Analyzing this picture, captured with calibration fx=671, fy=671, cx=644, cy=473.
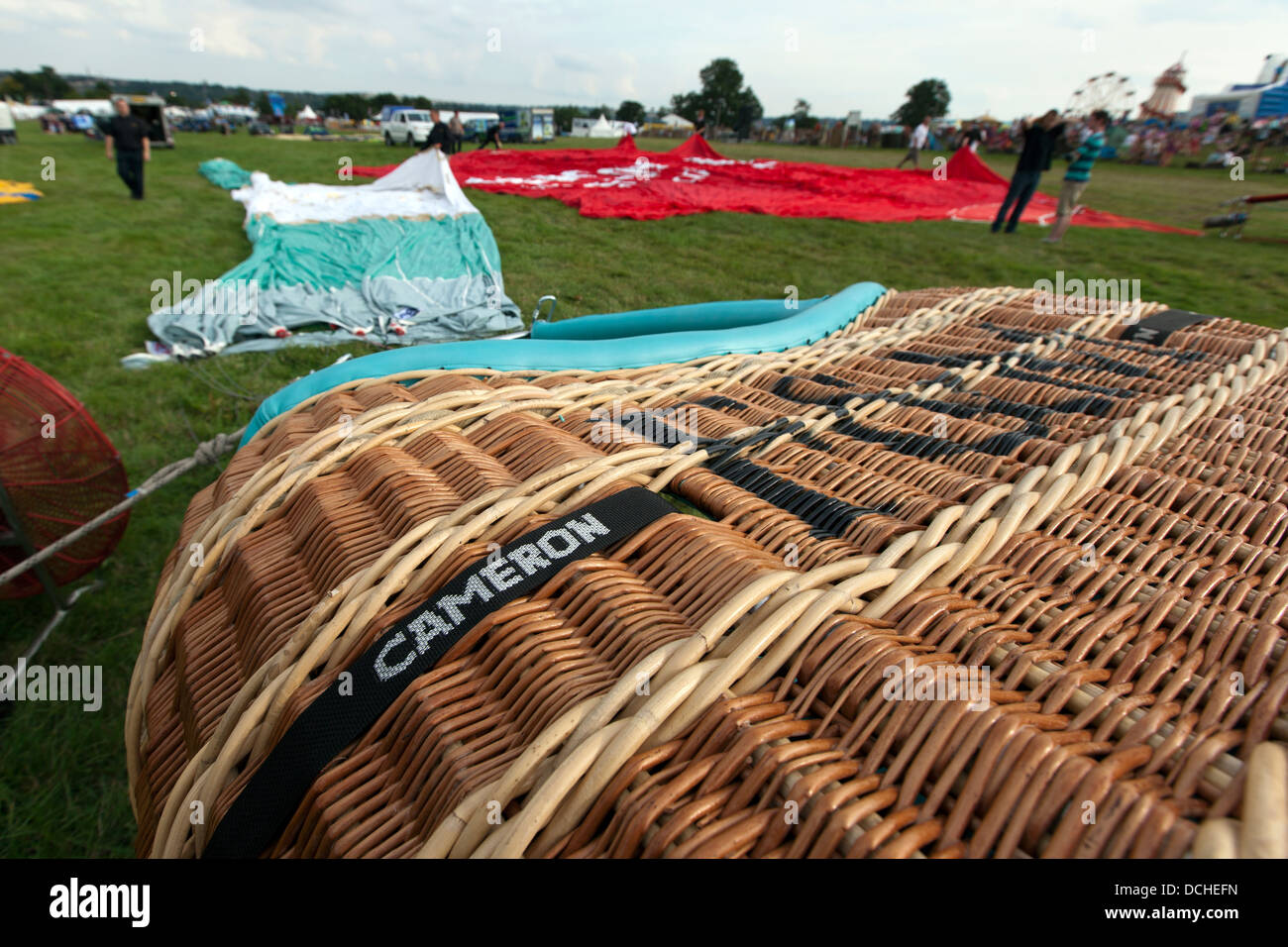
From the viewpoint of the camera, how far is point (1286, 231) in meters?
10.2

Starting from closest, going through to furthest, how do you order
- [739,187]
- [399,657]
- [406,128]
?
[399,657] < [739,187] < [406,128]

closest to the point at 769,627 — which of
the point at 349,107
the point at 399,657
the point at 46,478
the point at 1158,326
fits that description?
the point at 399,657

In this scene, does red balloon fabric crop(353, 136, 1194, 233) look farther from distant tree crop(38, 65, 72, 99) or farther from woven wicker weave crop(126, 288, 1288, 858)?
distant tree crop(38, 65, 72, 99)

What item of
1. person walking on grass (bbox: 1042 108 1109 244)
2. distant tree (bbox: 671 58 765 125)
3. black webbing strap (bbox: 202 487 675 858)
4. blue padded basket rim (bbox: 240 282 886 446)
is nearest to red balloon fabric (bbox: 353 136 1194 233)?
person walking on grass (bbox: 1042 108 1109 244)

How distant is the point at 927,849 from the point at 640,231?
9063 millimetres

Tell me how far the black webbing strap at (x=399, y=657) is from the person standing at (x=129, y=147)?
12.5m

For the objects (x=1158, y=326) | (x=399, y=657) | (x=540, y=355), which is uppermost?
(x=1158, y=326)

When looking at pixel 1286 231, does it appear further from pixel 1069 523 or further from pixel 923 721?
pixel 923 721

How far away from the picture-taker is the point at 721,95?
51344 millimetres

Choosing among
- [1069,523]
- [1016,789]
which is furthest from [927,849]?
[1069,523]

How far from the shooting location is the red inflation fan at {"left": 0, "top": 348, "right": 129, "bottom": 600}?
2.37m

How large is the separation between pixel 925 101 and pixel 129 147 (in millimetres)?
52639

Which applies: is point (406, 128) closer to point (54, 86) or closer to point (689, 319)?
point (689, 319)

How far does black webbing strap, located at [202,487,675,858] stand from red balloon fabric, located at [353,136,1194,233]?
923 centimetres
